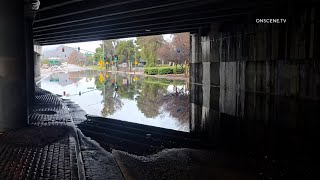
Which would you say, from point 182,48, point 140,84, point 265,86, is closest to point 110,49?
point 182,48

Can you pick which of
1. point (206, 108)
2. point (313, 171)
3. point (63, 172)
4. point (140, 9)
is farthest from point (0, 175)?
point (206, 108)

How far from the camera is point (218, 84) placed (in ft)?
107

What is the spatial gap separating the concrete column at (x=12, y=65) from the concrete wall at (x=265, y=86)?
6770 mm

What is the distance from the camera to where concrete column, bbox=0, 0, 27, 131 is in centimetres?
1020

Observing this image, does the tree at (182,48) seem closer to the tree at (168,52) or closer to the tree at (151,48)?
the tree at (168,52)

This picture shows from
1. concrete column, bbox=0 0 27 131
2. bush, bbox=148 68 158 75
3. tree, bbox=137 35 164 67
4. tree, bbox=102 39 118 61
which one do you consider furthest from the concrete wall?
tree, bbox=102 39 118 61

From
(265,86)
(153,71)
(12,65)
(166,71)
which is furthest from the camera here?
(153,71)

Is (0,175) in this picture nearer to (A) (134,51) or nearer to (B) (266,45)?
(B) (266,45)

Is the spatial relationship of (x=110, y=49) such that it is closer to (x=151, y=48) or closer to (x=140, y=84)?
(x=151, y=48)

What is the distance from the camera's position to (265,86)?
2333cm

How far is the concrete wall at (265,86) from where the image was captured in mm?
13391

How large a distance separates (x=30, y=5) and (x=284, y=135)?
1208 cm

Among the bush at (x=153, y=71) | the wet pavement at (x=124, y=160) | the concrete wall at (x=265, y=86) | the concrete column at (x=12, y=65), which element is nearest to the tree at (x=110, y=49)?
the bush at (x=153, y=71)

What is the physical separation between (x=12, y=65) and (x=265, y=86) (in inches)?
696
